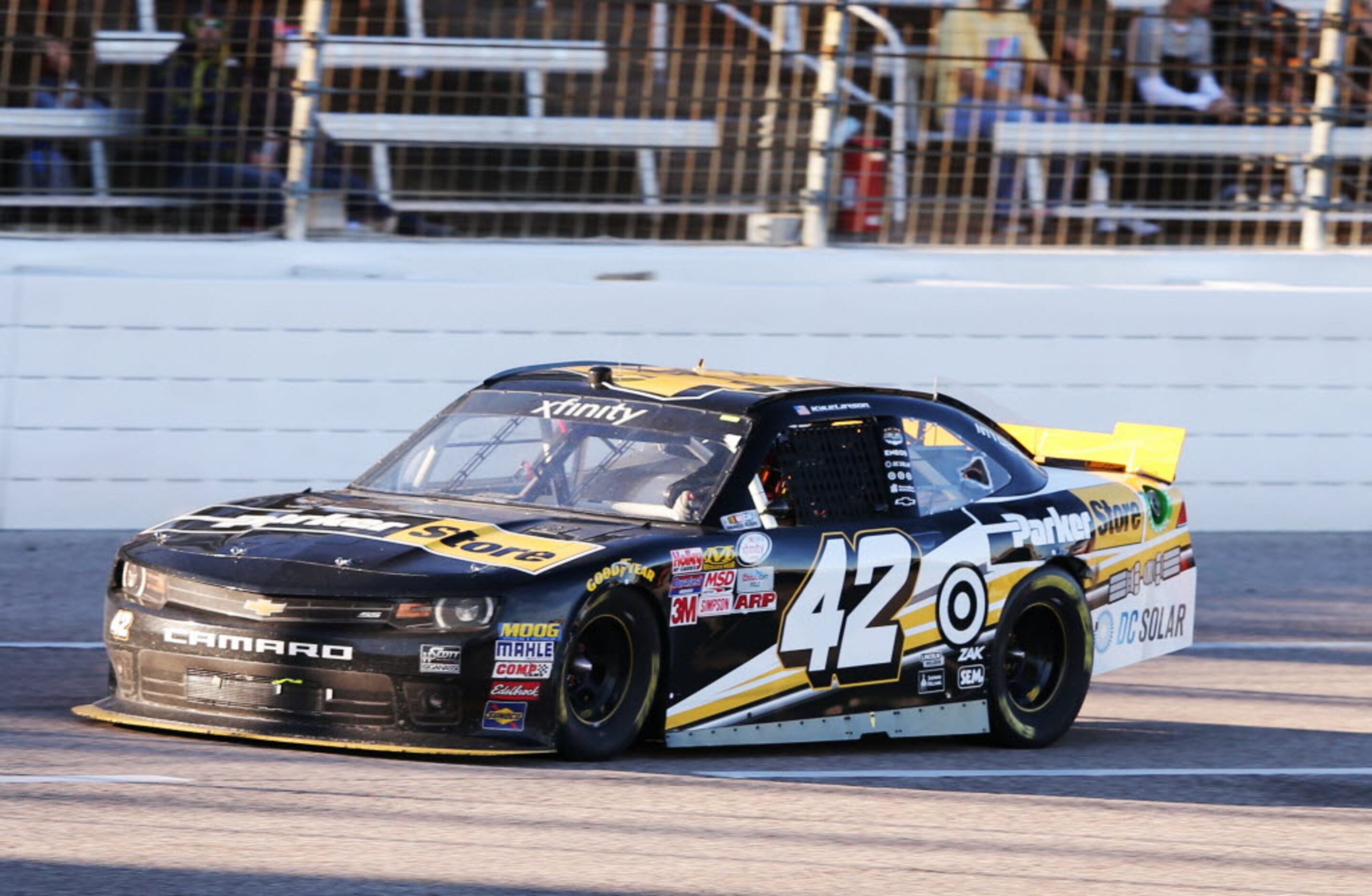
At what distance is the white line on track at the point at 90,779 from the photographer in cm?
569

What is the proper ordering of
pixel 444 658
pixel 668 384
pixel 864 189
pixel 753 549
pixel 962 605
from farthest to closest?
pixel 864 189 < pixel 668 384 < pixel 962 605 < pixel 753 549 < pixel 444 658

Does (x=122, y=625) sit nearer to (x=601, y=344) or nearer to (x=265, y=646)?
(x=265, y=646)

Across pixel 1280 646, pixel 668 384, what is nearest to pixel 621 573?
pixel 668 384

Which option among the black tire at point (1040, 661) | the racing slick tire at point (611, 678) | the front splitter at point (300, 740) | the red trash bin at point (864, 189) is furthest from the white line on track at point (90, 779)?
the red trash bin at point (864, 189)

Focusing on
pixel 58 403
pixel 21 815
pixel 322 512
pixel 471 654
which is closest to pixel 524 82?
pixel 58 403

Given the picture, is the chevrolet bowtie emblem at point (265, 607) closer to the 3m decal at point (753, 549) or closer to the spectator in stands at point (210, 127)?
the 3m decal at point (753, 549)

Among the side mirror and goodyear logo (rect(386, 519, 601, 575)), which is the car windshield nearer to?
the side mirror

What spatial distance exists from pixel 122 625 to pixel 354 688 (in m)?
0.82

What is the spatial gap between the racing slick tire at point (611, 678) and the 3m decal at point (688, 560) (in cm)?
16

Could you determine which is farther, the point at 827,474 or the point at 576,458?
the point at 827,474

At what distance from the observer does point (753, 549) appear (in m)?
6.69

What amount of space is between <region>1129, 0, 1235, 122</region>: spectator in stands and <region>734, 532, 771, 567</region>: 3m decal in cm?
675

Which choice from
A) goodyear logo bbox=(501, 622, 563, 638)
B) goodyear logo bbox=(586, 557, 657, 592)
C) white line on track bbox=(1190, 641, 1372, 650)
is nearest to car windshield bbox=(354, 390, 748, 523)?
goodyear logo bbox=(586, 557, 657, 592)

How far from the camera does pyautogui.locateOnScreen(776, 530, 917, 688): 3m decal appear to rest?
6805 mm
